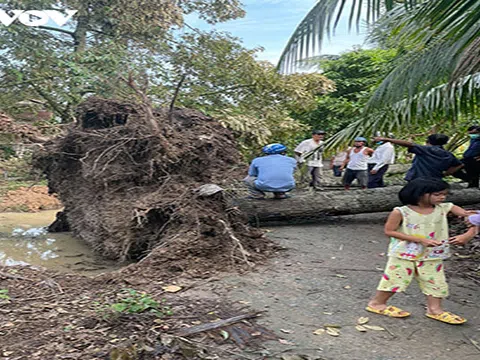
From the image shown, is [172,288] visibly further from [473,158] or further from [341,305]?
[473,158]

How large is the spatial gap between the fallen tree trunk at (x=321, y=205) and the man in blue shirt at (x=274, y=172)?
28 centimetres

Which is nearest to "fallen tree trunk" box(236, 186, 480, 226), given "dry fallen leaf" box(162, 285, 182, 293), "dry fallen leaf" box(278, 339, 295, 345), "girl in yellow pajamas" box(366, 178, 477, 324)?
"dry fallen leaf" box(162, 285, 182, 293)

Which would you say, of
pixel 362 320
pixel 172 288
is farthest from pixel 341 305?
pixel 172 288

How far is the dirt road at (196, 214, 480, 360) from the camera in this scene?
11.2 feet

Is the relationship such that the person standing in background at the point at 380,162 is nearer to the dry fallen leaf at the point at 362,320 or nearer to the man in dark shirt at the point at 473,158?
the man in dark shirt at the point at 473,158

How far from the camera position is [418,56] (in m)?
7.03

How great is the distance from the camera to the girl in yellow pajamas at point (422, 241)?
384cm

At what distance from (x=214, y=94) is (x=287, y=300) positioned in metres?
10.6

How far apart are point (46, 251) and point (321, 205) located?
16.1 feet

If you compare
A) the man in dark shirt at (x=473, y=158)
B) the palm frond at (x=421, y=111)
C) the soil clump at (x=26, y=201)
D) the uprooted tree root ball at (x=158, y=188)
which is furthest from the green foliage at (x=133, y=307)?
the soil clump at (x=26, y=201)

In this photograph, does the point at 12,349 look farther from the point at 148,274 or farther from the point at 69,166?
the point at 69,166

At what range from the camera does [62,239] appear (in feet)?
29.7

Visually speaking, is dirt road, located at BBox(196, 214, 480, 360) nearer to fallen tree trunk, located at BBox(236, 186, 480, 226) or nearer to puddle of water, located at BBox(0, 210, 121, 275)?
fallen tree trunk, located at BBox(236, 186, 480, 226)

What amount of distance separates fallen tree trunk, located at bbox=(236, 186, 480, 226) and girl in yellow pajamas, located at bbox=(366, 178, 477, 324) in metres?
4.20
